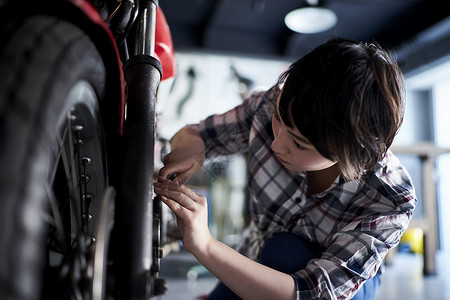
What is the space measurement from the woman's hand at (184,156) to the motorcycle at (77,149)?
0.11m

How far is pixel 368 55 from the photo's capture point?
59 centimetres

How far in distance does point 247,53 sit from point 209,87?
0.72m

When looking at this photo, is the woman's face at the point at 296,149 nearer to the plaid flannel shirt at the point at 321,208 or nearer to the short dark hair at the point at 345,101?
the short dark hair at the point at 345,101

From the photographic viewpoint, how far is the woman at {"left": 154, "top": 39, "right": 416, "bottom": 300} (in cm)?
55

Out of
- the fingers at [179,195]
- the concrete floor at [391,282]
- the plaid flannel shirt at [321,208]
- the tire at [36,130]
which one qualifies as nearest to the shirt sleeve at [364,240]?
the plaid flannel shirt at [321,208]

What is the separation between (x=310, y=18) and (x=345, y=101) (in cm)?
299

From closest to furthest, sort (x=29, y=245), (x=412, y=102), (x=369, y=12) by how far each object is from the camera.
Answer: (x=29, y=245), (x=369, y=12), (x=412, y=102)

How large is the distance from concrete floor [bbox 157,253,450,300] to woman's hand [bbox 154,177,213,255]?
3.52ft

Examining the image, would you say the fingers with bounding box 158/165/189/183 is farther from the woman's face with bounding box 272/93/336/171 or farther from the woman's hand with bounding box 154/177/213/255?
the woman's face with bounding box 272/93/336/171

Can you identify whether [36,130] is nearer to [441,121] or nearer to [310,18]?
[310,18]

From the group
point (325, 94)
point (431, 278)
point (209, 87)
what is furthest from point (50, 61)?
point (209, 87)

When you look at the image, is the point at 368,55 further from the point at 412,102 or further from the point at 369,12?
the point at 412,102

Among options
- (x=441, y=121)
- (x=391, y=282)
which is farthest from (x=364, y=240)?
(x=441, y=121)

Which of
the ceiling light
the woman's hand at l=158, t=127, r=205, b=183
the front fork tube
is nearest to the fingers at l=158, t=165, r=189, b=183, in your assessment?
the woman's hand at l=158, t=127, r=205, b=183
